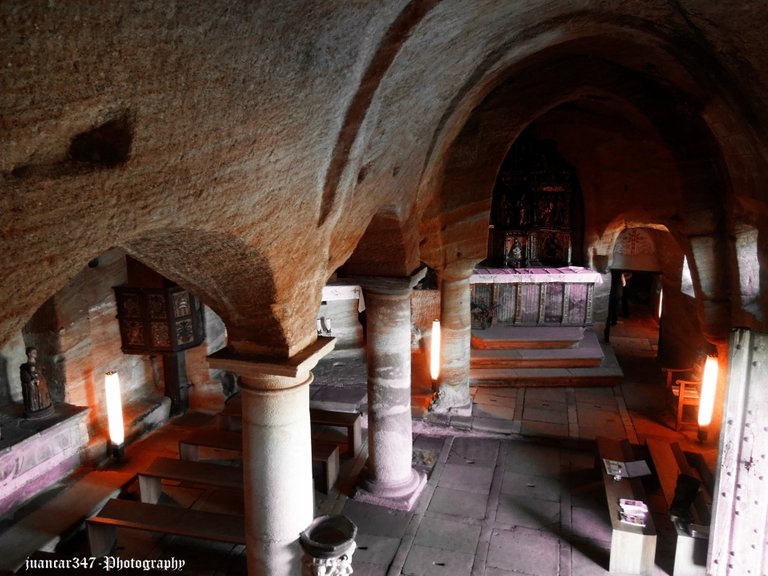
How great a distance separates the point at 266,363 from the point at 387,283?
103 inches

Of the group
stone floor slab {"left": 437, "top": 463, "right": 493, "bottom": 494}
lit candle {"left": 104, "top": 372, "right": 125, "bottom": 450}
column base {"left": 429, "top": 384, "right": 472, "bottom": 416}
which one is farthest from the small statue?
lit candle {"left": 104, "top": 372, "right": 125, "bottom": 450}

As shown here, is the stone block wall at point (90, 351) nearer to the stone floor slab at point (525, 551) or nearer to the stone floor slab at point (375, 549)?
the stone floor slab at point (375, 549)

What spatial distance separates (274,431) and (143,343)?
4102 mm

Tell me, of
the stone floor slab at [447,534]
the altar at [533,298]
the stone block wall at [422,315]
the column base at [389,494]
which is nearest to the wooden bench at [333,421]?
the column base at [389,494]

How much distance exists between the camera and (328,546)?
4.27 metres

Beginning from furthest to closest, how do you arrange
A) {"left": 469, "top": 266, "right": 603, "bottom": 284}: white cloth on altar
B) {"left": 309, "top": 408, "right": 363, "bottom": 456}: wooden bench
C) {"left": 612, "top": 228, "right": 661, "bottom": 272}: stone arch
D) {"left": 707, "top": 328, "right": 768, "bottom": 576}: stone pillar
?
{"left": 612, "top": 228, "right": 661, "bottom": 272}: stone arch
{"left": 469, "top": 266, "right": 603, "bottom": 284}: white cloth on altar
{"left": 309, "top": 408, "right": 363, "bottom": 456}: wooden bench
{"left": 707, "top": 328, "right": 768, "bottom": 576}: stone pillar

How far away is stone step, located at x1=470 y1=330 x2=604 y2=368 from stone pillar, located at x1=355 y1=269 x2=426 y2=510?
4.36 metres

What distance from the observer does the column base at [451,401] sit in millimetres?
9289

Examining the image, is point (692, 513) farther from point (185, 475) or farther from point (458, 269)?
point (185, 475)

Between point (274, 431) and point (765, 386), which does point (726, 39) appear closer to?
point (765, 386)

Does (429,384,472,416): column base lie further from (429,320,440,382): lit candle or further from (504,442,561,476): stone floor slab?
(504,442,561,476): stone floor slab

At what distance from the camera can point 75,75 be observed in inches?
73.7

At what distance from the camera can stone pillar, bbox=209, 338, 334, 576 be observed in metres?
4.32

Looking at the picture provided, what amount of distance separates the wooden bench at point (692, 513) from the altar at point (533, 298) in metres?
5.20
